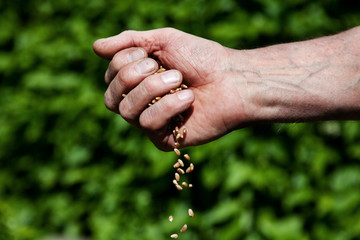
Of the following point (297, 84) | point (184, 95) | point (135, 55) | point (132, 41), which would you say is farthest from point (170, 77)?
point (297, 84)

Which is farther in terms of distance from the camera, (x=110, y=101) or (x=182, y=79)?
(x=110, y=101)

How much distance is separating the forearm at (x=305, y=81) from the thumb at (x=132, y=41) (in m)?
0.35

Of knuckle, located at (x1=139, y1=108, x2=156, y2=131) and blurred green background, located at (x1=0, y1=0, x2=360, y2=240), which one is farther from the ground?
knuckle, located at (x1=139, y1=108, x2=156, y2=131)

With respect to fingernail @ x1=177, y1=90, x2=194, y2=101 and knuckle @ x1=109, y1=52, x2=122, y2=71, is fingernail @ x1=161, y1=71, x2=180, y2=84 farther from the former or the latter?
knuckle @ x1=109, y1=52, x2=122, y2=71

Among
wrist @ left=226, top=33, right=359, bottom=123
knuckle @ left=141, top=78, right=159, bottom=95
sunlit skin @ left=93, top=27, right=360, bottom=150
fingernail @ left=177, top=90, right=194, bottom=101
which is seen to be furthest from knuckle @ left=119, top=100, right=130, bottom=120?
wrist @ left=226, top=33, right=359, bottom=123

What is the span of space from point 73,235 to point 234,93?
2.16 meters

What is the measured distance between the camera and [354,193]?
8.55 ft

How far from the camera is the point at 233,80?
1.96 m

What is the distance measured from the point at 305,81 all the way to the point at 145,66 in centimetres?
71

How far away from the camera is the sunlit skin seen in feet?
6.25

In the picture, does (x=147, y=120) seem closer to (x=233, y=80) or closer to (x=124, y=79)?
(x=124, y=79)

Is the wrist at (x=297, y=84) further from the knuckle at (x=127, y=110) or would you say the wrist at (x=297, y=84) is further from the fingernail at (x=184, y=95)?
the knuckle at (x=127, y=110)

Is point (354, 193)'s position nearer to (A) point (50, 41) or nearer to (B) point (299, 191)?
(B) point (299, 191)

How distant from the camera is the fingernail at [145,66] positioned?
185 centimetres
